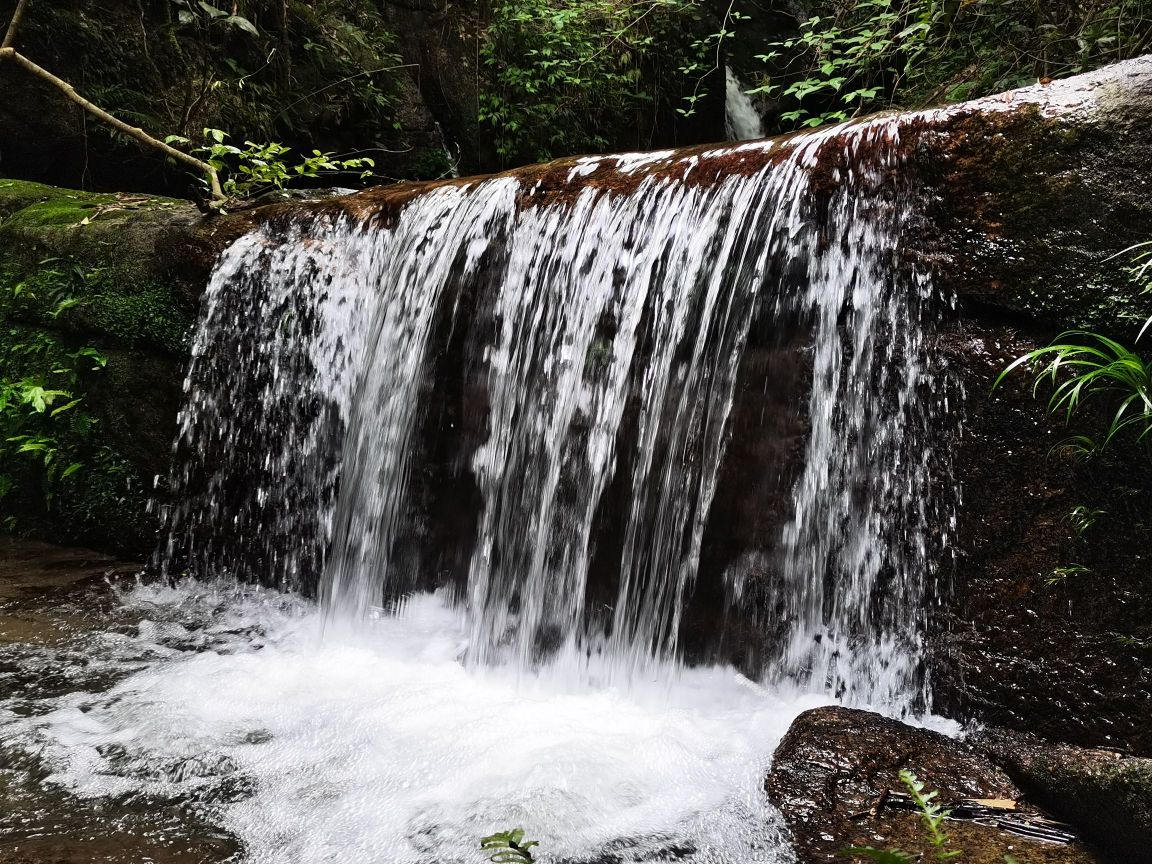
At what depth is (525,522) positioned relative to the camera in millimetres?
4133

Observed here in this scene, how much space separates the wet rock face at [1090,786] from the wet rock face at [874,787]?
3.8 inches

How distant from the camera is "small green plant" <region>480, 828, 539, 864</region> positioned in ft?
6.90

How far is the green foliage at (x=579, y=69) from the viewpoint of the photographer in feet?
29.4

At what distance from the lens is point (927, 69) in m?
5.69

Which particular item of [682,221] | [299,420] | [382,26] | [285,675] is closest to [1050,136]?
[682,221]

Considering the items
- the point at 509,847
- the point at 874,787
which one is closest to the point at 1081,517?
the point at 874,787

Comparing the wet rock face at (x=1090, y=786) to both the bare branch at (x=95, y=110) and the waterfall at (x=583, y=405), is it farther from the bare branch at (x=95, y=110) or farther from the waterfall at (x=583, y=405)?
the bare branch at (x=95, y=110)

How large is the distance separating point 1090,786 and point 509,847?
1.74 m

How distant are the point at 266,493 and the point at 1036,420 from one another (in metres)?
4.29

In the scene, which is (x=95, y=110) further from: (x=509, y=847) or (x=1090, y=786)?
(x=1090, y=786)

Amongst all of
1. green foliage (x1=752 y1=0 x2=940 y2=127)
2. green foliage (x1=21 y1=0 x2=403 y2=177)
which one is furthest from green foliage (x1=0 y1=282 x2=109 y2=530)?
green foliage (x1=752 y1=0 x2=940 y2=127)

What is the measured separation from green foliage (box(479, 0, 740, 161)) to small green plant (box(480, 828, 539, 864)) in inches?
312

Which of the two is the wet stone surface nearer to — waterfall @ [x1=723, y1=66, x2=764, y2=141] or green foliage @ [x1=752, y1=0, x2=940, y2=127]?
green foliage @ [x1=752, y1=0, x2=940, y2=127]

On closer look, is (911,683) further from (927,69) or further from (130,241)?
(130,241)
